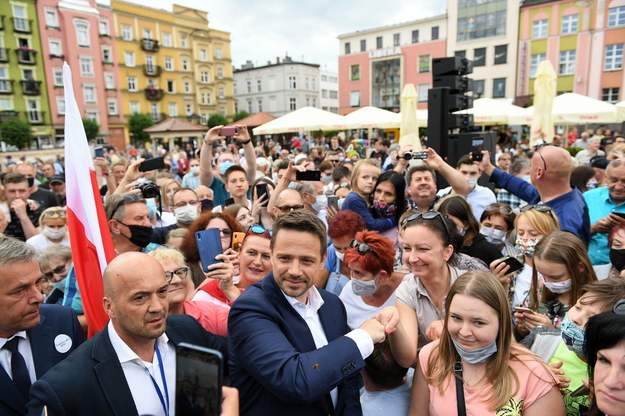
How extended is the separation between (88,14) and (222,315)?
159 ft

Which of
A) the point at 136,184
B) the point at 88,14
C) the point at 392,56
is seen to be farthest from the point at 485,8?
the point at 136,184

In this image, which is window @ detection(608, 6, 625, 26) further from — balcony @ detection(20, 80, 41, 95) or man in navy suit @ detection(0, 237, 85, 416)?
balcony @ detection(20, 80, 41, 95)

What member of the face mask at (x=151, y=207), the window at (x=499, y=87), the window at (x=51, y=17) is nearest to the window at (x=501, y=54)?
the window at (x=499, y=87)

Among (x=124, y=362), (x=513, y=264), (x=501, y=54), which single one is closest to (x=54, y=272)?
(x=124, y=362)

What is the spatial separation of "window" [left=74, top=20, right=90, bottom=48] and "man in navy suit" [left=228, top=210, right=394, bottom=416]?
47919 mm

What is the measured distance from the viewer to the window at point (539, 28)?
3462cm

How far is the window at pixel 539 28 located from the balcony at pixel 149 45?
131ft

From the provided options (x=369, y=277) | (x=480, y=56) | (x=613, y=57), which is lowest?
(x=369, y=277)

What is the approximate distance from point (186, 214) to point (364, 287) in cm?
315

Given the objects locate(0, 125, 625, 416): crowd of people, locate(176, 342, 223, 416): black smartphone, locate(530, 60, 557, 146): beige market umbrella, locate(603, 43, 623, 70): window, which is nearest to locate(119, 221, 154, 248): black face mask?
locate(0, 125, 625, 416): crowd of people

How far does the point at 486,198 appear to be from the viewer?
5074 millimetres

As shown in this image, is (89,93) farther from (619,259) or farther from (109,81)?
(619,259)

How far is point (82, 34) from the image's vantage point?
40469 mm

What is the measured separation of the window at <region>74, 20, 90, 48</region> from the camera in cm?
4003
